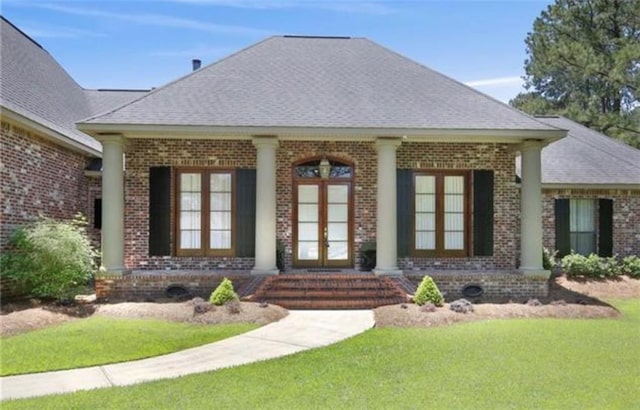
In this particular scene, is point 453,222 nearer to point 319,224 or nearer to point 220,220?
point 319,224

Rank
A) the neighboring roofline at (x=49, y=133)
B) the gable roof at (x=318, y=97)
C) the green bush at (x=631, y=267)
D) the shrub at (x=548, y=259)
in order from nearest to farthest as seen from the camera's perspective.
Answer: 1. the neighboring roofline at (x=49, y=133)
2. the gable roof at (x=318, y=97)
3. the shrub at (x=548, y=259)
4. the green bush at (x=631, y=267)

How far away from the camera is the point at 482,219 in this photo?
472 inches

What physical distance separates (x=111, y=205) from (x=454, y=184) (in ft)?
26.3

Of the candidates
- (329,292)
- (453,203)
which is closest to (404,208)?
(453,203)

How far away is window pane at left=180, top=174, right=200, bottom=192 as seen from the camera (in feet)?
38.6

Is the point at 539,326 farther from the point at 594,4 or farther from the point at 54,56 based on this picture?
the point at 594,4

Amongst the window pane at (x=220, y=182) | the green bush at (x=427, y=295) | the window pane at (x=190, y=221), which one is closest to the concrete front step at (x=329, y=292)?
the green bush at (x=427, y=295)

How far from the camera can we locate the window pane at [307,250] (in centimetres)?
1194

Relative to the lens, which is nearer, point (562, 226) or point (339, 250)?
point (339, 250)

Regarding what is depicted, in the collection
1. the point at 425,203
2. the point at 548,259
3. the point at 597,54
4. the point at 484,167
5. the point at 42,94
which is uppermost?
the point at 597,54

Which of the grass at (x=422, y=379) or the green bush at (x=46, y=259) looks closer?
the grass at (x=422, y=379)

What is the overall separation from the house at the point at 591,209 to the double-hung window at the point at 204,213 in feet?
28.9

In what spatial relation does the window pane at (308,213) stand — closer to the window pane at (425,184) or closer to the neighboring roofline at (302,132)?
the neighboring roofline at (302,132)

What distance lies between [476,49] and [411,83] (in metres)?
1.77
